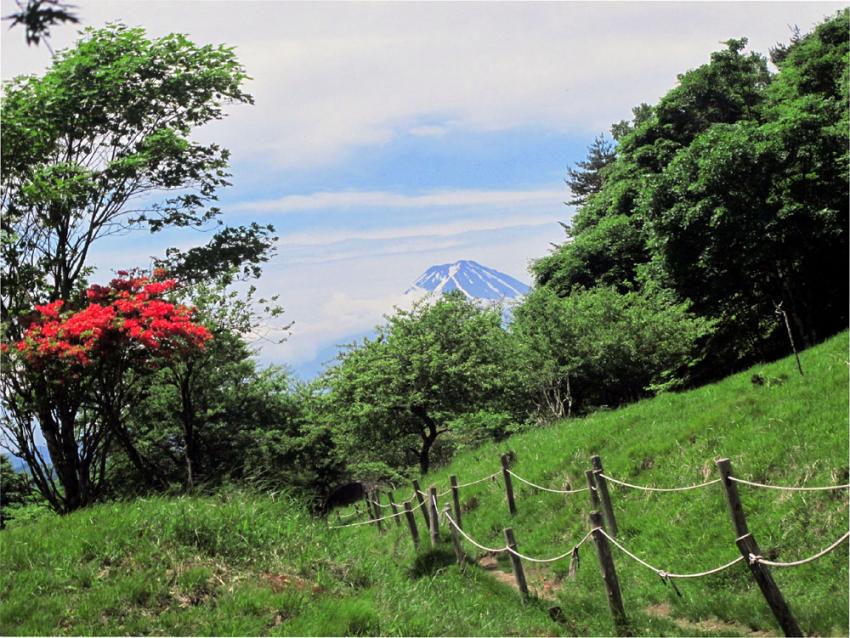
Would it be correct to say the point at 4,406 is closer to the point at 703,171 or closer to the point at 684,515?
the point at 684,515

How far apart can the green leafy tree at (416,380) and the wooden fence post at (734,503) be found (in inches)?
713

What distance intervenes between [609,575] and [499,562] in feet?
15.6

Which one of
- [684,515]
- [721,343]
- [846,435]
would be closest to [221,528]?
[684,515]

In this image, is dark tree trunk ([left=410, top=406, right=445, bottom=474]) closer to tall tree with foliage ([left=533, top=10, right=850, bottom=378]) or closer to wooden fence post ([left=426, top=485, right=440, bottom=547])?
tall tree with foliage ([left=533, top=10, right=850, bottom=378])

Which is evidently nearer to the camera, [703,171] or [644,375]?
[703,171]

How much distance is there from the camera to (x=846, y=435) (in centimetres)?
1037

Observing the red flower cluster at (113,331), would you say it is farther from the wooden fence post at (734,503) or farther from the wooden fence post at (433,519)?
the wooden fence post at (734,503)

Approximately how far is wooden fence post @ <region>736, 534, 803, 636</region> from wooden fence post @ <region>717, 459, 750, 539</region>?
178mm

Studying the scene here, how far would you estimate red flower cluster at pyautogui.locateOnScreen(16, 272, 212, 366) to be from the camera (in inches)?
462

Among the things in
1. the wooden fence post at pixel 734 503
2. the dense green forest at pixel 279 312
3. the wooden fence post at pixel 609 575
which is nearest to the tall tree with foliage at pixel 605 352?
the dense green forest at pixel 279 312

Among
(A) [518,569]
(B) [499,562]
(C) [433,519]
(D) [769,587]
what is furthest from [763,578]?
(C) [433,519]

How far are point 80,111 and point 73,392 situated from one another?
23.3ft

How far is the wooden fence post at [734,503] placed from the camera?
23.2 feet

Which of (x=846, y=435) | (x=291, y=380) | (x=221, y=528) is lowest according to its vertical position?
(x=846, y=435)
